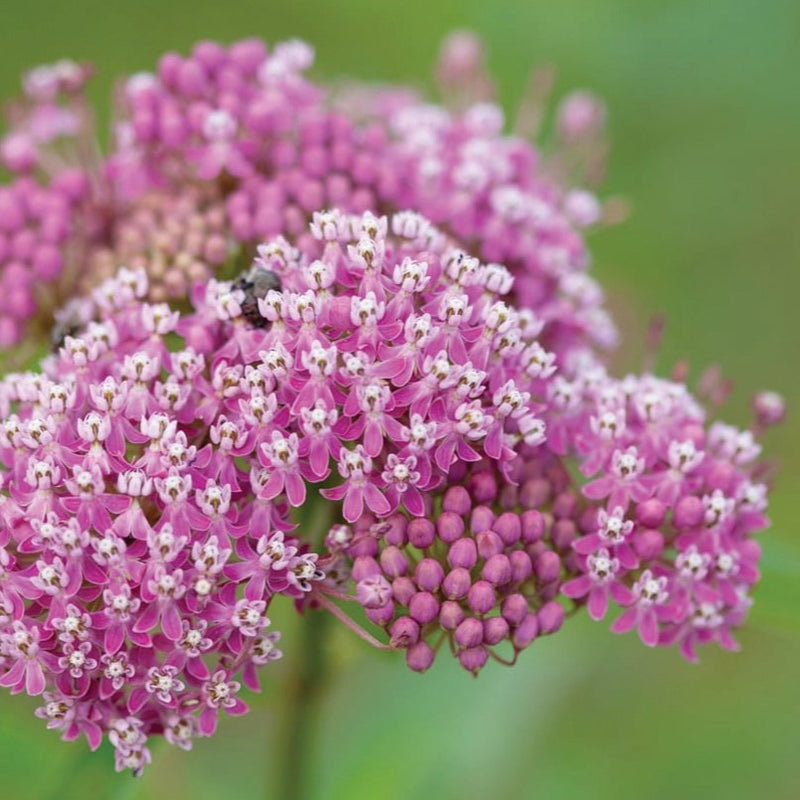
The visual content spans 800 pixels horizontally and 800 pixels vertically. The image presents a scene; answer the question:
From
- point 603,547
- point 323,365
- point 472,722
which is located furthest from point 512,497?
point 472,722

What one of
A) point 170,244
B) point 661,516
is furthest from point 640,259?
point 661,516

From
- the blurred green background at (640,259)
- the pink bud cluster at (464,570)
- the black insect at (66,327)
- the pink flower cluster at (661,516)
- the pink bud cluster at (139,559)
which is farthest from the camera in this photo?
the blurred green background at (640,259)

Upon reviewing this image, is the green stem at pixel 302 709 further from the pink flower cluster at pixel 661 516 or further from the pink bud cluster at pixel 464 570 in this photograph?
the pink flower cluster at pixel 661 516

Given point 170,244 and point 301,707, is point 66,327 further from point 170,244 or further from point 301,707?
point 301,707

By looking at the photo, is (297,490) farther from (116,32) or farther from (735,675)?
(116,32)

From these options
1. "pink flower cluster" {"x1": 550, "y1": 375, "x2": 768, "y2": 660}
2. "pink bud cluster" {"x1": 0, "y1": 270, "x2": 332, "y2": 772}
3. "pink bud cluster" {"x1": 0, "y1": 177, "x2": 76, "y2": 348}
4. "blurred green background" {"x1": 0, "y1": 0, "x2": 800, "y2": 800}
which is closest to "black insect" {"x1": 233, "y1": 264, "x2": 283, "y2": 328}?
"pink bud cluster" {"x1": 0, "y1": 270, "x2": 332, "y2": 772}

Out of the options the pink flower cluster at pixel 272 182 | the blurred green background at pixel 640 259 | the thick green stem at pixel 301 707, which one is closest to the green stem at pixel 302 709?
the thick green stem at pixel 301 707

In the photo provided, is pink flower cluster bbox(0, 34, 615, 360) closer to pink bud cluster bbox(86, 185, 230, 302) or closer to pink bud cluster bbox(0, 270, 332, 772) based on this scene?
pink bud cluster bbox(86, 185, 230, 302)
